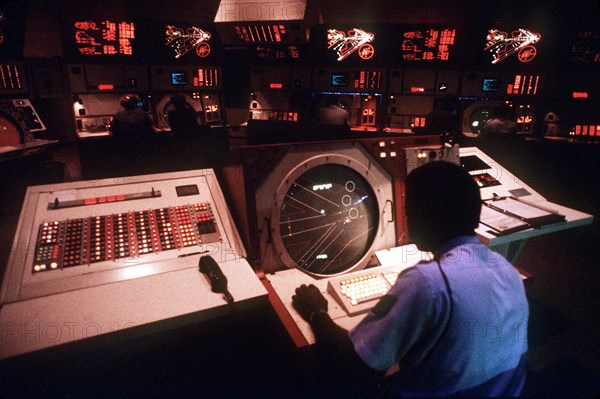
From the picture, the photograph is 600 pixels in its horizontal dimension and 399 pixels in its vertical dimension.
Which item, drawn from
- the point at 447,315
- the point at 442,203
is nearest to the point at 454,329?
the point at 447,315

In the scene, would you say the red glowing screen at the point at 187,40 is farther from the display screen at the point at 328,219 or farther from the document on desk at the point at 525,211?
the document on desk at the point at 525,211

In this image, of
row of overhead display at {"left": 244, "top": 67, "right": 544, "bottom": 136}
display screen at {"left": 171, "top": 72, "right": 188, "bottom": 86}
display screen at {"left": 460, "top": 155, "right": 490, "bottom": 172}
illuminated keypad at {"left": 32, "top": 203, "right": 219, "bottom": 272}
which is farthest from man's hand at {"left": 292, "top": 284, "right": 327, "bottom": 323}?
display screen at {"left": 171, "top": 72, "right": 188, "bottom": 86}

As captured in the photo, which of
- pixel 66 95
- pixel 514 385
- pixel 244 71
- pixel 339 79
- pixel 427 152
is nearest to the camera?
pixel 514 385

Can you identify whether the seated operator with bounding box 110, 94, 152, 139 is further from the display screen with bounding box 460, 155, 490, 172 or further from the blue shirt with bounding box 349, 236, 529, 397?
the blue shirt with bounding box 349, 236, 529, 397

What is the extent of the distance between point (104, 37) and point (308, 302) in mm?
5743

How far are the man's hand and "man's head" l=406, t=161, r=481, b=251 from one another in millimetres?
434

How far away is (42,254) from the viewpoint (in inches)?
49.1

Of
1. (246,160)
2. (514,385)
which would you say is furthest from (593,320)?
(246,160)

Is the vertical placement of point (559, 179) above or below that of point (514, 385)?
below

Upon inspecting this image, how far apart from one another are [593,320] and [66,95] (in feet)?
21.6

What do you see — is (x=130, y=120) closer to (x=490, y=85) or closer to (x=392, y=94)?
(x=392, y=94)

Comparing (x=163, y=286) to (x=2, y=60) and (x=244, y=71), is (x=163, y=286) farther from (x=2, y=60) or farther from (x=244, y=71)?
(x=244, y=71)

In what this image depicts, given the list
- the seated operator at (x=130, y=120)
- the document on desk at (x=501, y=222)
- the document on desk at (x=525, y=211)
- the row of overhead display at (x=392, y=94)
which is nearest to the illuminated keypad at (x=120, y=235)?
the document on desk at (x=501, y=222)

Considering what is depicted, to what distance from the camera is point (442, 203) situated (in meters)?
1.02
